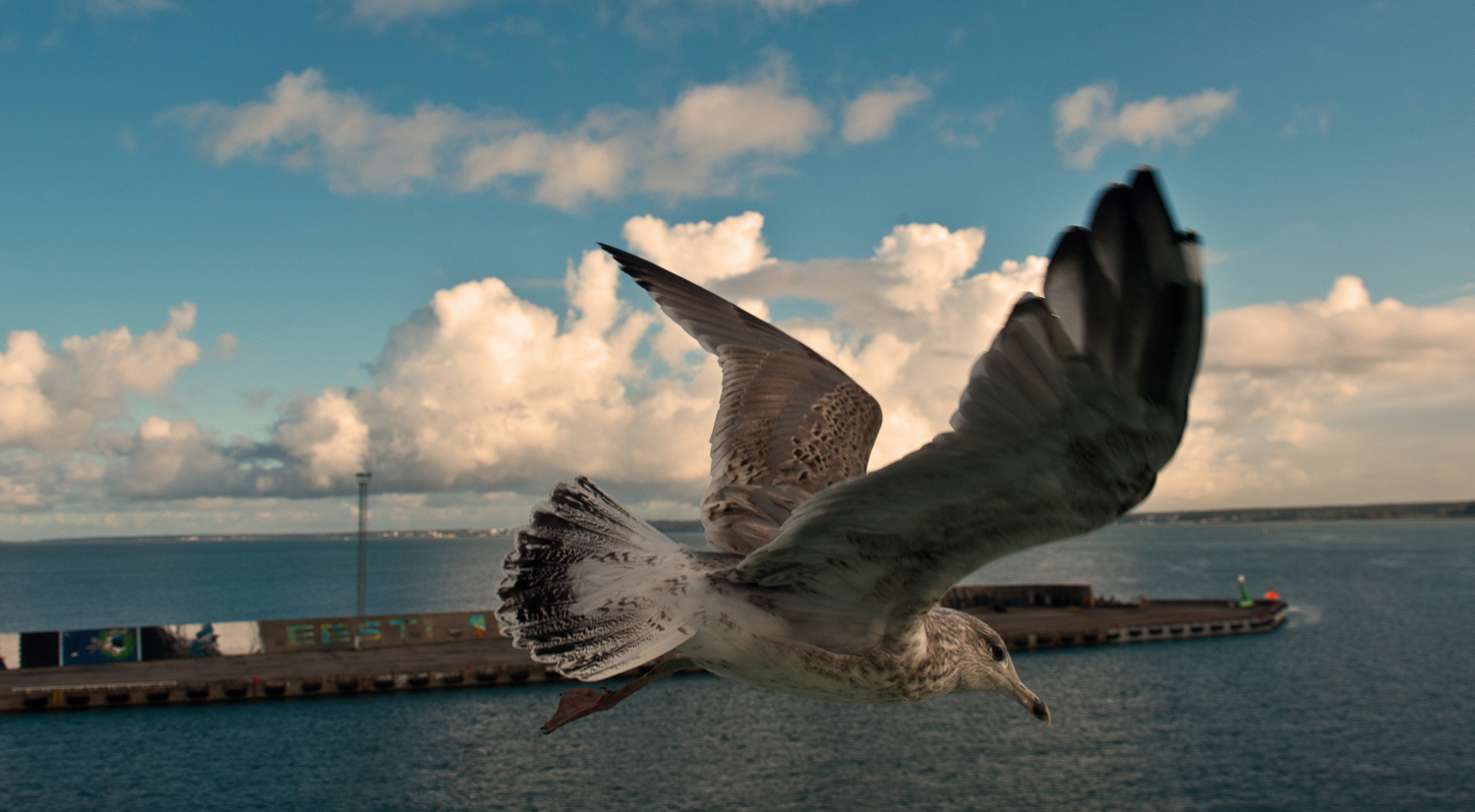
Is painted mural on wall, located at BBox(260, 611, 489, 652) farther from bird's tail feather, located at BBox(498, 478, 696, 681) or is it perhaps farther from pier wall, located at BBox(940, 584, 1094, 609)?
bird's tail feather, located at BBox(498, 478, 696, 681)

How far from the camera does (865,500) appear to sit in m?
3.25

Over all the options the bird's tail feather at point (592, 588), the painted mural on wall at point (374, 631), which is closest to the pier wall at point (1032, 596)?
the painted mural on wall at point (374, 631)

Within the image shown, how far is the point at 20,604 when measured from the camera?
143625 millimetres

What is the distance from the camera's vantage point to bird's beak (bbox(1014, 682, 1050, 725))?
17.6 ft

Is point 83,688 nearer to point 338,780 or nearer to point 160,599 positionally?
point 338,780

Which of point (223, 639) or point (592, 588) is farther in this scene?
point (223, 639)

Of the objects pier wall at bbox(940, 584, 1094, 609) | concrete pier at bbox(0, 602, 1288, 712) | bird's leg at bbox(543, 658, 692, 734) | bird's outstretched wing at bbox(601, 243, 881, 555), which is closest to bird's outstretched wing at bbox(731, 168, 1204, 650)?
bird's leg at bbox(543, 658, 692, 734)

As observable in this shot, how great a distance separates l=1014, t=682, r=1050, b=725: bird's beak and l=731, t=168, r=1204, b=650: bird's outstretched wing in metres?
2.00

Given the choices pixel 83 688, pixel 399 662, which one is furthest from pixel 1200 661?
pixel 83 688

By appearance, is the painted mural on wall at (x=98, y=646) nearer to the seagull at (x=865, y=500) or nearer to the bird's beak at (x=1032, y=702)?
the seagull at (x=865, y=500)

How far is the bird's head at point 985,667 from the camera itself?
530 centimetres

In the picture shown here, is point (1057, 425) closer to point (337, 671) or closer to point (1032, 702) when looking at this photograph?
point (1032, 702)

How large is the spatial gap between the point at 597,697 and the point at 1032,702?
2553mm

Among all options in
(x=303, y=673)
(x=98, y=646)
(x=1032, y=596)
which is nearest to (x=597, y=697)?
(x=303, y=673)
